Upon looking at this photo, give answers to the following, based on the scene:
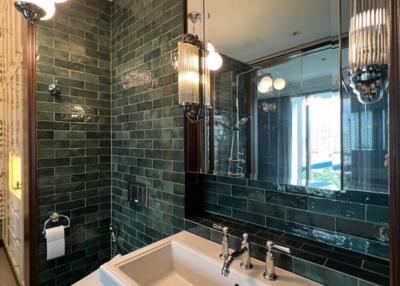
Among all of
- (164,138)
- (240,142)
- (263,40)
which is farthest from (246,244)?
(263,40)

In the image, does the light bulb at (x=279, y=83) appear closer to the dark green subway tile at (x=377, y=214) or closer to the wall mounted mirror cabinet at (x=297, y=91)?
the wall mounted mirror cabinet at (x=297, y=91)

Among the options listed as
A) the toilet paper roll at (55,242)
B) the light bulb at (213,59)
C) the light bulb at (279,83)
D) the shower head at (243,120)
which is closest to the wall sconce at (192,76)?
the light bulb at (213,59)

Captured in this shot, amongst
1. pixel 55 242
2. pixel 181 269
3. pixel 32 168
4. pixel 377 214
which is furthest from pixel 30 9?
pixel 377 214

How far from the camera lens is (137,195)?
1947 mm

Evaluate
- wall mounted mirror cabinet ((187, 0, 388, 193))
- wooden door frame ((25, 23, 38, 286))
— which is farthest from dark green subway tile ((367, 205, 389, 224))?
wooden door frame ((25, 23, 38, 286))

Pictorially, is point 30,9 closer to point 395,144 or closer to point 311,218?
point 395,144

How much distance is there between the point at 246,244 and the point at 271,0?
4.18 ft

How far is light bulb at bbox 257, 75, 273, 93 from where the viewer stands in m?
1.38

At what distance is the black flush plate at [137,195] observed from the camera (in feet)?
6.20

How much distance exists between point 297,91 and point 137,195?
56.1 inches

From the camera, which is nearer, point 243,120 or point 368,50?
point 368,50

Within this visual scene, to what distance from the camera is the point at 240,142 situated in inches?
60.0

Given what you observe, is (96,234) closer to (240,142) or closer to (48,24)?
(240,142)

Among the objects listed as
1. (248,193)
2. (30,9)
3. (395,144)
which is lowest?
(248,193)
